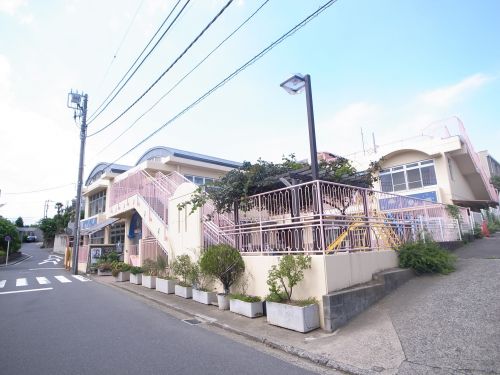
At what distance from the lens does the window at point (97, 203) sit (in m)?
27.5

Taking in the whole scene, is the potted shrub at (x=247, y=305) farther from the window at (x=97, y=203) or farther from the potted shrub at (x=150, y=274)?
the window at (x=97, y=203)

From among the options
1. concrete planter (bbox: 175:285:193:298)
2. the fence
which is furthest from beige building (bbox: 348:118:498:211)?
concrete planter (bbox: 175:285:193:298)

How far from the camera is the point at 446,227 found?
38.5 feet

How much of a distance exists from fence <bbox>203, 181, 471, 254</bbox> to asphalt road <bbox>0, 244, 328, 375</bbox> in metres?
2.49

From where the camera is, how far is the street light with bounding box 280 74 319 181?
6867 mm

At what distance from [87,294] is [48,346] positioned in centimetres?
633

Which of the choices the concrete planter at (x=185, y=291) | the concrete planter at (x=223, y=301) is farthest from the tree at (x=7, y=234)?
the concrete planter at (x=223, y=301)

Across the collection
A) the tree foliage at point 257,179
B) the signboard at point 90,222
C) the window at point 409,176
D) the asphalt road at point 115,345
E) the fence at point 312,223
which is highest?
the window at point 409,176

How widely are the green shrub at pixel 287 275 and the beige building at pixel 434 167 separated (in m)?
14.6

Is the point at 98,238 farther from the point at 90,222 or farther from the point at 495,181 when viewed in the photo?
the point at 495,181

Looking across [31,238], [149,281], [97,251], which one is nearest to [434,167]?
[149,281]

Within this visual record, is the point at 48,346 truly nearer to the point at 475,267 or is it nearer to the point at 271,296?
the point at 271,296

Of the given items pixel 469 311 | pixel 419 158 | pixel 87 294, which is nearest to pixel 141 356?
pixel 469 311

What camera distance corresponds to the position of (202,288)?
8.96 metres
